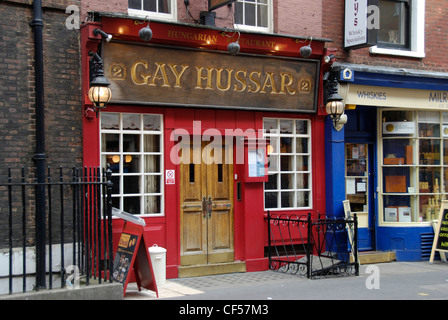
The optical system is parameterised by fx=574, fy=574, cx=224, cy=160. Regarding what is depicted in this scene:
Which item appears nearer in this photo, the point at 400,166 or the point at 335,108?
the point at 335,108

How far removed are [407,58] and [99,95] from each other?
723 centimetres

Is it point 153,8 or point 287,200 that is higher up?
point 153,8

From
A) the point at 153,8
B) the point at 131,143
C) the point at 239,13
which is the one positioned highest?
the point at 239,13

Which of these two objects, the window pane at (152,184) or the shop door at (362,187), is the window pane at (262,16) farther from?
the window pane at (152,184)

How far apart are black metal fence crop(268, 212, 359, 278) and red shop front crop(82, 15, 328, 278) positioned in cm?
28

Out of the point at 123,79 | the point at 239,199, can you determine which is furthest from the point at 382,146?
the point at 123,79

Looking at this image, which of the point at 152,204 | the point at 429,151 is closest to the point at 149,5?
the point at 152,204

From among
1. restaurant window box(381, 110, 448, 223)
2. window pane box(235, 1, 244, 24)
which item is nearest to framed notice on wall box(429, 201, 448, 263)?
restaurant window box(381, 110, 448, 223)

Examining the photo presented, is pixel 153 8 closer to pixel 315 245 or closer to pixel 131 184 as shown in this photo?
pixel 131 184

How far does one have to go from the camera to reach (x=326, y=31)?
11.7 metres

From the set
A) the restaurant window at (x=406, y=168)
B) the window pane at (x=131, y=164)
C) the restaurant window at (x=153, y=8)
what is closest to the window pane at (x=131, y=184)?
the window pane at (x=131, y=164)

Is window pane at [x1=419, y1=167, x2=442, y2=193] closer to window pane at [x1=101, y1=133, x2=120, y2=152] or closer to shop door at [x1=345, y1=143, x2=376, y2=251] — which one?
shop door at [x1=345, y1=143, x2=376, y2=251]

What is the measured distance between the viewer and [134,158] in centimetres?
992

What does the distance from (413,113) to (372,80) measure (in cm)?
148
